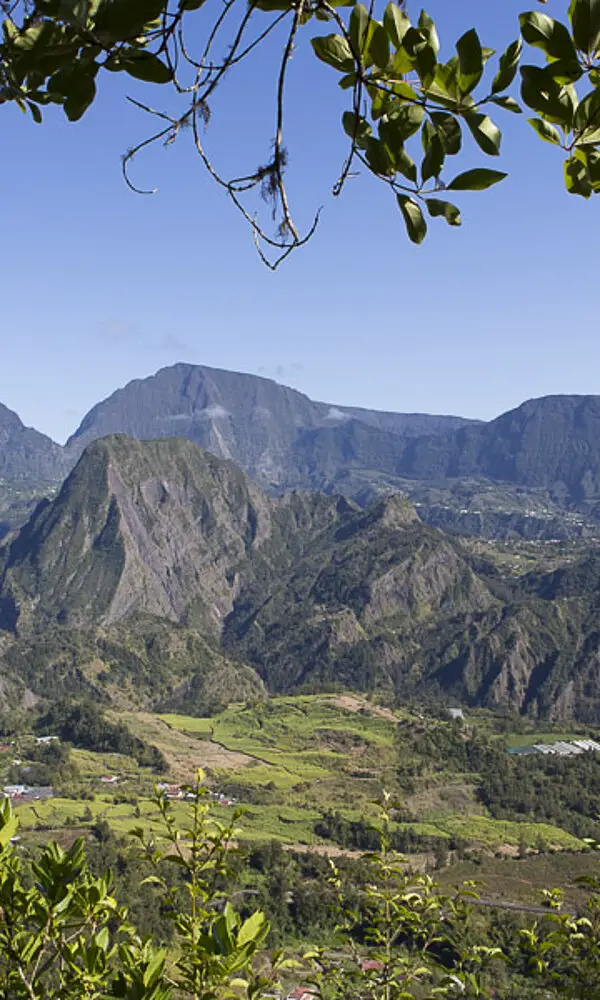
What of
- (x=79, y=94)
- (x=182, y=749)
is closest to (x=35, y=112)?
(x=79, y=94)

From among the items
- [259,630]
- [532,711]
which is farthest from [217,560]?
[532,711]

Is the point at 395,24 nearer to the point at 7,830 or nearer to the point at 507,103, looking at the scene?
the point at 507,103

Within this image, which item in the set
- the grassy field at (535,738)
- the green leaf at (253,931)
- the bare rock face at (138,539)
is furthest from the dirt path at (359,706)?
the green leaf at (253,931)

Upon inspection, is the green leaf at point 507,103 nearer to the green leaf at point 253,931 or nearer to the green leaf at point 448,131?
the green leaf at point 448,131

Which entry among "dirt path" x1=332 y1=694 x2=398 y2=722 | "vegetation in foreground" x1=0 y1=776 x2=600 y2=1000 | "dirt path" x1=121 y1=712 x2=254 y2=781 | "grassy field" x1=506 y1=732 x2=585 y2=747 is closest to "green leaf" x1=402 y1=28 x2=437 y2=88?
"vegetation in foreground" x1=0 y1=776 x2=600 y2=1000

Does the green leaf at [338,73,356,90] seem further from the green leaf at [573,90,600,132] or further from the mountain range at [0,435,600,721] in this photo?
the mountain range at [0,435,600,721]
